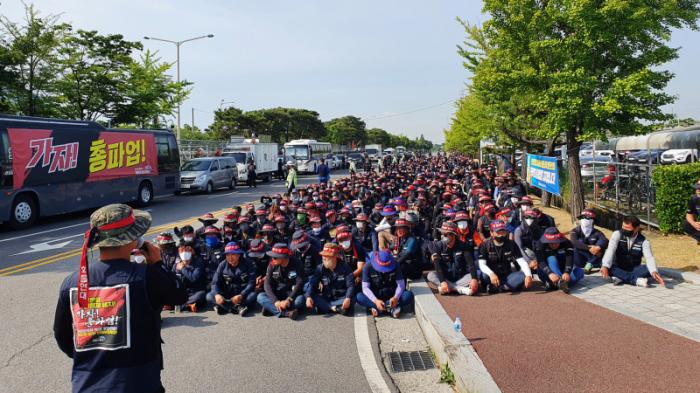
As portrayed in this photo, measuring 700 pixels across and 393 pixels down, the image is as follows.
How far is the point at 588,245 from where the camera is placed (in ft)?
27.5

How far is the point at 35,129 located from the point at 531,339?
15.3 metres

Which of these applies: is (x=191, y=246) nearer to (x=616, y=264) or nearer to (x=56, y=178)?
(x=616, y=264)

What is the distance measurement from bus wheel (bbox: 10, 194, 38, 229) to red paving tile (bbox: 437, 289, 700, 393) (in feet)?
43.3

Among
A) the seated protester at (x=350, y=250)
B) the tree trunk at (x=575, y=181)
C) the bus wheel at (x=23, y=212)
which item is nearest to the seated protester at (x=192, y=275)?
the seated protester at (x=350, y=250)

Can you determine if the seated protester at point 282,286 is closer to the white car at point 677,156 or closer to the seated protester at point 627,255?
the seated protester at point 627,255

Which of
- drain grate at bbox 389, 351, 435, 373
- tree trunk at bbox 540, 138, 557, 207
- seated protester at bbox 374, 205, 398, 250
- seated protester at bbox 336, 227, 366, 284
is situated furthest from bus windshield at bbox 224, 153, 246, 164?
drain grate at bbox 389, 351, 435, 373

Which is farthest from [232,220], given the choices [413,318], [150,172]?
[150,172]

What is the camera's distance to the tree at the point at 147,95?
26.6 meters

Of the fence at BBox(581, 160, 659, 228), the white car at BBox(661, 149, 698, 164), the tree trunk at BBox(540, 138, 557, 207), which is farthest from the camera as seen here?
the white car at BBox(661, 149, 698, 164)

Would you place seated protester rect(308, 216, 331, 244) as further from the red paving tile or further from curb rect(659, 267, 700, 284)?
curb rect(659, 267, 700, 284)

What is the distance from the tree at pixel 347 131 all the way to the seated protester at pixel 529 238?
3656 inches

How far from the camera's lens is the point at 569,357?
15.8 ft

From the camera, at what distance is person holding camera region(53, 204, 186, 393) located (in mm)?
2600

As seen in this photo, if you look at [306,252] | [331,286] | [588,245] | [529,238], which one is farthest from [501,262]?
[306,252]
